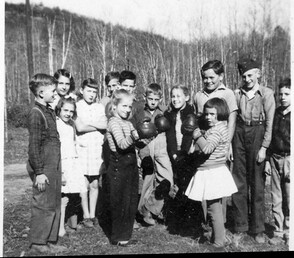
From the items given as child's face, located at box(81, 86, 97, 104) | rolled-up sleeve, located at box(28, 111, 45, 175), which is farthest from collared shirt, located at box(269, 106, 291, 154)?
rolled-up sleeve, located at box(28, 111, 45, 175)

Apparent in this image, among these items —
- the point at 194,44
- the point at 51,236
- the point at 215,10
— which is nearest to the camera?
the point at 51,236

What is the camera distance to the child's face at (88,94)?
14.5 ft

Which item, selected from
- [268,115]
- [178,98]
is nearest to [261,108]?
[268,115]

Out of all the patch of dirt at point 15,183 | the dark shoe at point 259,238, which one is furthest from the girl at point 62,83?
the dark shoe at point 259,238

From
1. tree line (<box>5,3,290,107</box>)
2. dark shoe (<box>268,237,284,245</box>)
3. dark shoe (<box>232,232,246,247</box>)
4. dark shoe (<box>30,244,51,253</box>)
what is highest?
tree line (<box>5,3,290,107</box>)

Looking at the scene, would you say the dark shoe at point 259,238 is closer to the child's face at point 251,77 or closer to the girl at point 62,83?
the child's face at point 251,77

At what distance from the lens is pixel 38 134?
356cm

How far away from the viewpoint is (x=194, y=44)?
6887 millimetres

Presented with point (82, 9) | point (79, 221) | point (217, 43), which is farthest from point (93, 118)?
point (217, 43)

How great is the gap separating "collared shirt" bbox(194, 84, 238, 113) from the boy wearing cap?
12 cm

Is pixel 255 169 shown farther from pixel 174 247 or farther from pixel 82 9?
pixel 82 9

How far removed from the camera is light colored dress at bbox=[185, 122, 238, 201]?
142 inches

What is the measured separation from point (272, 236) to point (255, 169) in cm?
94

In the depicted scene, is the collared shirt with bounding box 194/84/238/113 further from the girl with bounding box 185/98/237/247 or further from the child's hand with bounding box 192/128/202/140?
the child's hand with bounding box 192/128/202/140
